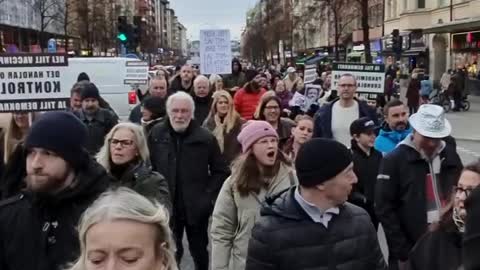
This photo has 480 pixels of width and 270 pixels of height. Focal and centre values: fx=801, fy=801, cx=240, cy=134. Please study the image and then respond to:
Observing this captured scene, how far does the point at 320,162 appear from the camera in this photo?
12.0 ft

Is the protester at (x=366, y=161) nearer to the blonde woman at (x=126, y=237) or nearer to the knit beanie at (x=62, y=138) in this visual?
the knit beanie at (x=62, y=138)

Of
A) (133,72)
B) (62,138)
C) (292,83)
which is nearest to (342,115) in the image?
(62,138)

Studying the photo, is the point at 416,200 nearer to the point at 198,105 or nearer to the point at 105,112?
the point at 105,112

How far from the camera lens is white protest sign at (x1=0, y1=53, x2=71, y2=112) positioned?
8.05 metres

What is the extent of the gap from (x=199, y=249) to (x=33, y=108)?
230cm

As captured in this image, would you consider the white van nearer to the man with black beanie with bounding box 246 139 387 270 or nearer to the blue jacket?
the blue jacket

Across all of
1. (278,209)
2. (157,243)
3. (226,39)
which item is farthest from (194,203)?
(226,39)

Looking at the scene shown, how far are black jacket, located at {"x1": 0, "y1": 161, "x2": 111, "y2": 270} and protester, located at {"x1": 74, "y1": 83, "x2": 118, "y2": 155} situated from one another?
464cm

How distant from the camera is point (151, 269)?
2.21m

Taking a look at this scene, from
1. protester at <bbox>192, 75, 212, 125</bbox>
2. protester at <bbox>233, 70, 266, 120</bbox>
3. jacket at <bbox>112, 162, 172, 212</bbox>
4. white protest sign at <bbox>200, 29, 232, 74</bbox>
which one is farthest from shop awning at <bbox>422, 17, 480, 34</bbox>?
jacket at <bbox>112, 162, 172, 212</bbox>

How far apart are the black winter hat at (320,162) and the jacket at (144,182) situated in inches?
58.6

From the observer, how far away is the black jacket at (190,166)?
6.73 metres

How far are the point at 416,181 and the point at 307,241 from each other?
1.87 metres

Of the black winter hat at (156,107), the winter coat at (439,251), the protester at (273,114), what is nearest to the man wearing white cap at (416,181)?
the winter coat at (439,251)
